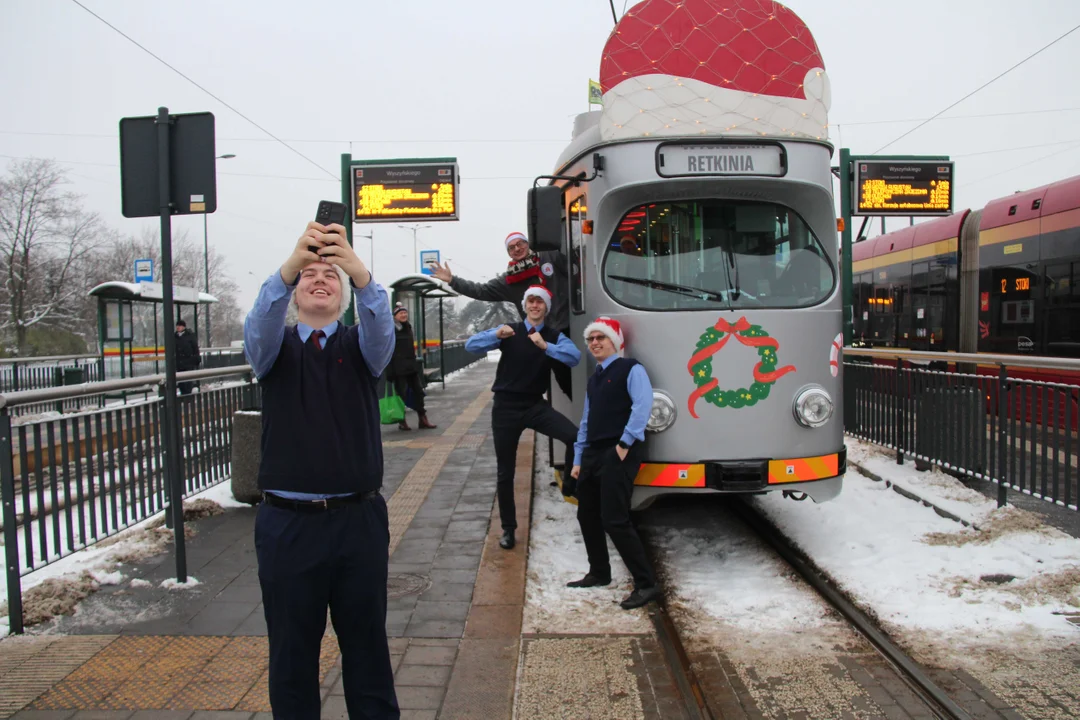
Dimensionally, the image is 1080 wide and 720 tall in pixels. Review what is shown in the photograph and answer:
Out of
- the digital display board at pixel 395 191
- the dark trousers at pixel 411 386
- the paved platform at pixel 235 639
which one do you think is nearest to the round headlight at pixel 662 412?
the paved platform at pixel 235 639

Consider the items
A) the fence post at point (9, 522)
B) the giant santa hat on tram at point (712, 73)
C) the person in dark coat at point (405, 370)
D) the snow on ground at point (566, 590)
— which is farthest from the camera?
the person in dark coat at point (405, 370)

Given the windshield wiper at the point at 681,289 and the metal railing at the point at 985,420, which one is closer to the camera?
the windshield wiper at the point at 681,289

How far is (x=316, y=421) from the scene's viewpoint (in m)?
2.82

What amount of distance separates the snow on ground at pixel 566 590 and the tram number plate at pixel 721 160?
2.83 metres

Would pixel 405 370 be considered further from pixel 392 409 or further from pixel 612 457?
pixel 612 457

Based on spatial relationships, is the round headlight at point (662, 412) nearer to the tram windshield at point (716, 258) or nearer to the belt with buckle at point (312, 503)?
the tram windshield at point (716, 258)

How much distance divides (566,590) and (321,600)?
2725mm

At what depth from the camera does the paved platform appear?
360 centimetres

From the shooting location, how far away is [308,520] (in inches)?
110

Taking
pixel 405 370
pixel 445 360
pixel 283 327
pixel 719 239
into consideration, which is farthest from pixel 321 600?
pixel 445 360

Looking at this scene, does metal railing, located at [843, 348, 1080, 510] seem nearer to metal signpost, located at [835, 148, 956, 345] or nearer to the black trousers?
the black trousers

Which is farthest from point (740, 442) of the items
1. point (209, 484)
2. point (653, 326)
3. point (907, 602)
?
point (209, 484)

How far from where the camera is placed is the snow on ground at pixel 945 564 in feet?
14.6

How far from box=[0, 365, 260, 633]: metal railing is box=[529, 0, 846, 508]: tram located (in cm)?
311
